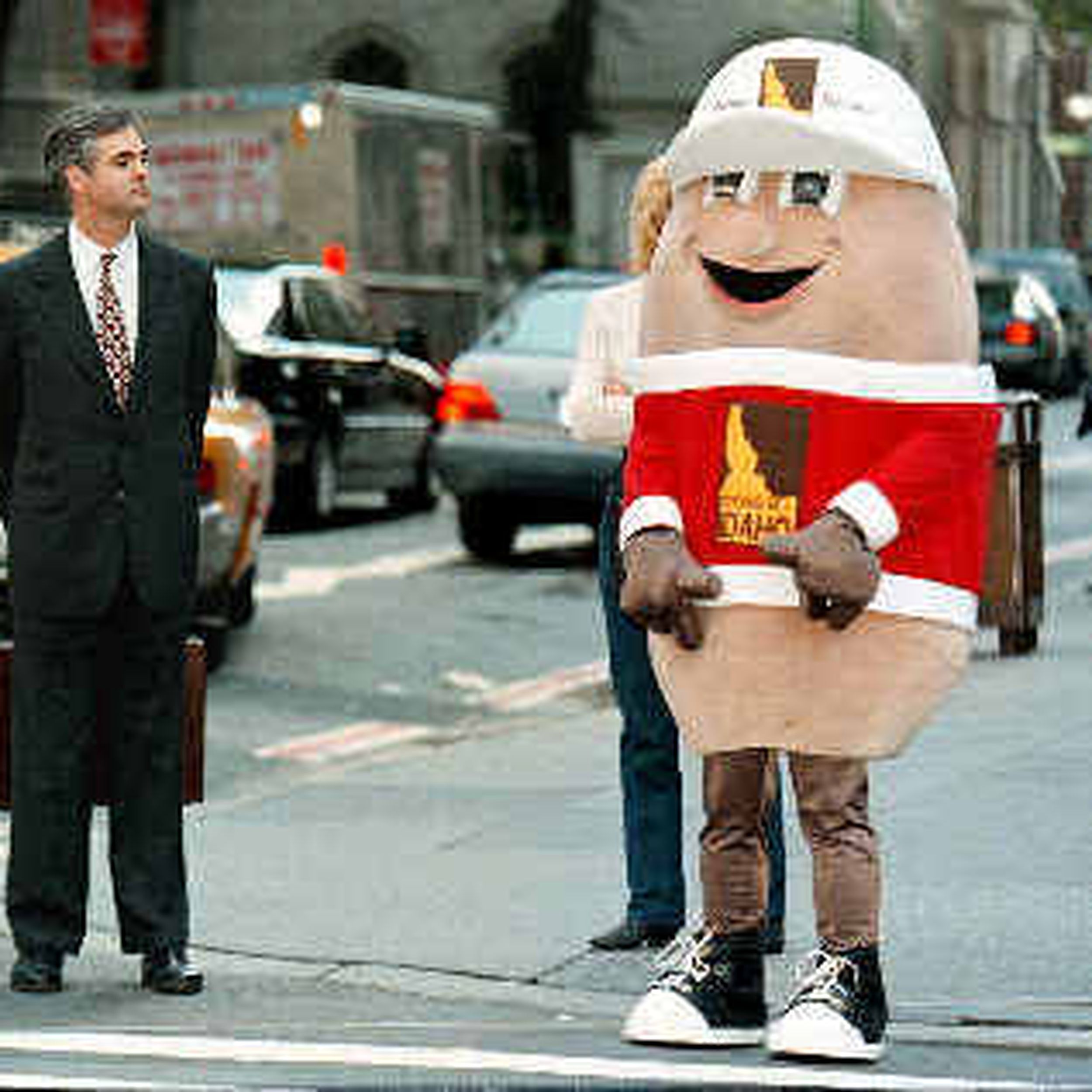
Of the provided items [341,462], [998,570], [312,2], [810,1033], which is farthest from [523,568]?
[312,2]

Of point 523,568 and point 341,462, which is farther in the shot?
point 341,462

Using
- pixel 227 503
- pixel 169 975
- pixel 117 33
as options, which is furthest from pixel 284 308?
pixel 117 33

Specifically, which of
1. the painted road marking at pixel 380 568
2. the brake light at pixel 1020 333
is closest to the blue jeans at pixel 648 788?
the painted road marking at pixel 380 568

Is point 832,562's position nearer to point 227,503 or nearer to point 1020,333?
point 227,503

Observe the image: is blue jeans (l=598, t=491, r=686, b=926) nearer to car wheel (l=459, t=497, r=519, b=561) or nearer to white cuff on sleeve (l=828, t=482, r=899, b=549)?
white cuff on sleeve (l=828, t=482, r=899, b=549)

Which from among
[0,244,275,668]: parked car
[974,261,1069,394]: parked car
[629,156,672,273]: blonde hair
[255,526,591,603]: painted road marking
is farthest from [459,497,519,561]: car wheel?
[974,261,1069,394]: parked car

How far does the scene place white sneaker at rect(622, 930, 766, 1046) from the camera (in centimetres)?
633

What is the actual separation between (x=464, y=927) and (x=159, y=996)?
1.04 meters

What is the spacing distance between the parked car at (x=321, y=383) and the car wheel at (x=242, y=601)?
12.6 feet

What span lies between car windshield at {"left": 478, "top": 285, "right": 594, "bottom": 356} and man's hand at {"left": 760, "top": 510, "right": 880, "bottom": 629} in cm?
1150

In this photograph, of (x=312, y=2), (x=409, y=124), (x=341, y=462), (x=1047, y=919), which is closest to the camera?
(x=1047, y=919)

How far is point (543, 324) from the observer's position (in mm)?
18062

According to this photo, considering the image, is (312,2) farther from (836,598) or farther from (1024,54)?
(836,598)

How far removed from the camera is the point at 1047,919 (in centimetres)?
767
